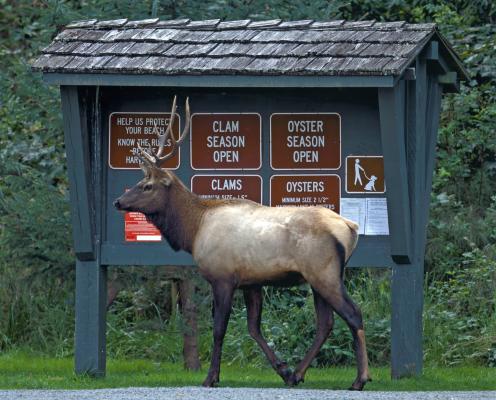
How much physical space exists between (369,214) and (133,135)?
237 cm

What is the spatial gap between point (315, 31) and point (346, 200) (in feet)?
5.27

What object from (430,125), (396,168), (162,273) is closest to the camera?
(396,168)

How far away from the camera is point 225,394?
11484 mm

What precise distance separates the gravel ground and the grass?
71 centimetres

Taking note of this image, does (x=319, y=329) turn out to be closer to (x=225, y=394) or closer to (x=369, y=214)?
(x=369, y=214)

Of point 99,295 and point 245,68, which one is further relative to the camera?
point 99,295

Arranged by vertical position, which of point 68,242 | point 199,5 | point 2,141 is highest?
point 199,5

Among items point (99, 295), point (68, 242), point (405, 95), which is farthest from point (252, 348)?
point (405, 95)

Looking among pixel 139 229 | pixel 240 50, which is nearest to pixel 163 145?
pixel 139 229

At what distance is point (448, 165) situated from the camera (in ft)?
64.8

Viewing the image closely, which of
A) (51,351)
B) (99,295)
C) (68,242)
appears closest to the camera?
(99,295)

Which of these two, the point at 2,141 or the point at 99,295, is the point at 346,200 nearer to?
the point at 99,295

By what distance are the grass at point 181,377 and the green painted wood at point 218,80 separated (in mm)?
2659

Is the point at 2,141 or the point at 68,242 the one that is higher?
the point at 2,141
